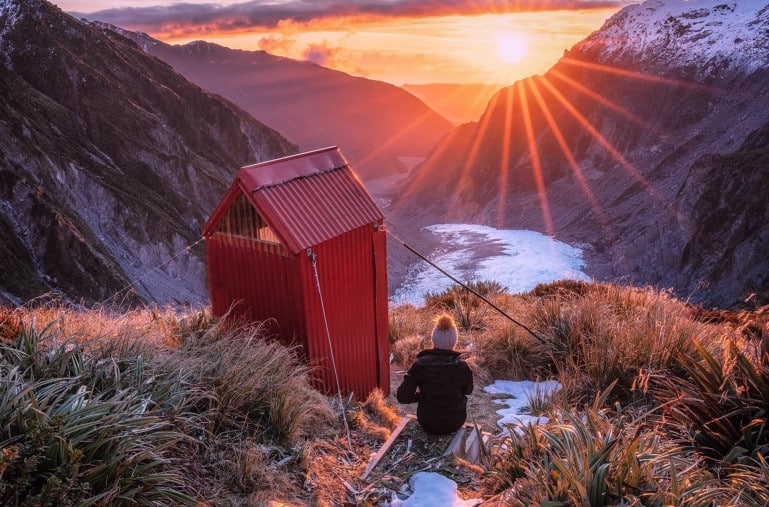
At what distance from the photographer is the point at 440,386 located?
5109mm

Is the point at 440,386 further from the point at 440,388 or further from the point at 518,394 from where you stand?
the point at 518,394

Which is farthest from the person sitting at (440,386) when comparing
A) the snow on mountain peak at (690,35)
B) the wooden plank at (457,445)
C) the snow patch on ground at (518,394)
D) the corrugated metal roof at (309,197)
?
the snow on mountain peak at (690,35)

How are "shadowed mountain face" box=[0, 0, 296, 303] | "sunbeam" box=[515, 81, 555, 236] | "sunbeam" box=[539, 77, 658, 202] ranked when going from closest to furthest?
"shadowed mountain face" box=[0, 0, 296, 303]
"sunbeam" box=[539, 77, 658, 202]
"sunbeam" box=[515, 81, 555, 236]

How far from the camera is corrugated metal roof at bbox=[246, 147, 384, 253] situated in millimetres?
6469

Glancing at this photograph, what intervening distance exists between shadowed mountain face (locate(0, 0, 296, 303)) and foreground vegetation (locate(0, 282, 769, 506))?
18248 millimetres

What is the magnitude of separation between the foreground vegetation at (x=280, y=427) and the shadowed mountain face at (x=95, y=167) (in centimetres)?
1825

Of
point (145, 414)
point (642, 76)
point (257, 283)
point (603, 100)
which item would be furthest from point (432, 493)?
point (603, 100)

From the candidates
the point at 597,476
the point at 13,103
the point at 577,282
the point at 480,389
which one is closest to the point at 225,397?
the point at 597,476

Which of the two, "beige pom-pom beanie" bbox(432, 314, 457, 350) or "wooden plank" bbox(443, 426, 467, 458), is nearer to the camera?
"wooden plank" bbox(443, 426, 467, 458)

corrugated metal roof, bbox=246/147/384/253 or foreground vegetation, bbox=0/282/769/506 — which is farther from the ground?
corrugated metal roof, bbox=246/147/384/253

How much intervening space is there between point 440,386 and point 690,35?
254ft

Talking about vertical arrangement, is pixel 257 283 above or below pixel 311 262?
below

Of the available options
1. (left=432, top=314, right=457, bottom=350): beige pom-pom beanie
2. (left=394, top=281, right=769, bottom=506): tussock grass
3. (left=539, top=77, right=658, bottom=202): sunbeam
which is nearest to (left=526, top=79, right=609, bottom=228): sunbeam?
(left=539, top=77, right=658, bottom=202): sunbeam

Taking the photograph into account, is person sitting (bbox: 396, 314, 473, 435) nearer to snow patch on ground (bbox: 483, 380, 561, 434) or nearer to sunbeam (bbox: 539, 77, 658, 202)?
snow patch on ground (bbox: 483, 380, 561, 434)
